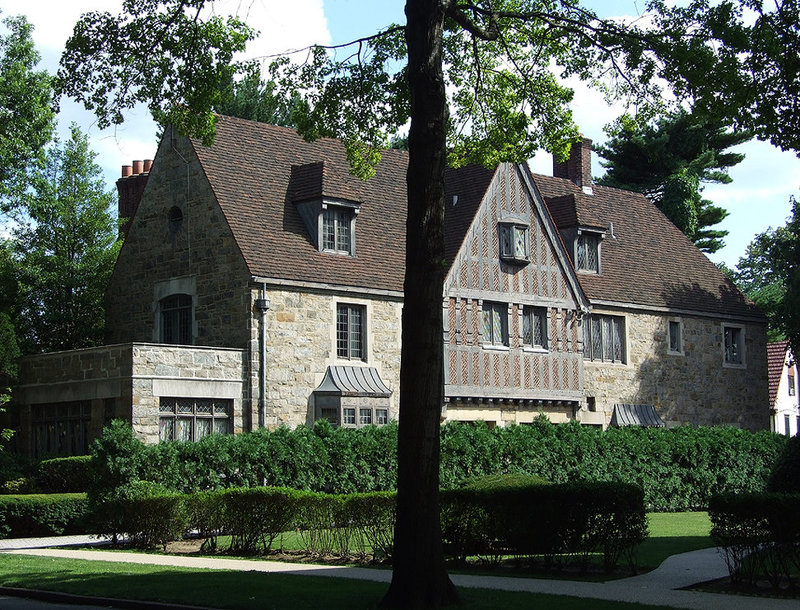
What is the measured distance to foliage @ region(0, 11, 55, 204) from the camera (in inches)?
1390

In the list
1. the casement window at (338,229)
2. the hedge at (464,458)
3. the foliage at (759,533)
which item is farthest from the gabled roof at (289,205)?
the foliage at (759,533)

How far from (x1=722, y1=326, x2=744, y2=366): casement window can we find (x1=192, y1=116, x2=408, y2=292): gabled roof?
14580mm

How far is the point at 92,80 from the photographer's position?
57.9 feet

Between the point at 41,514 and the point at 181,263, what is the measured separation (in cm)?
1003

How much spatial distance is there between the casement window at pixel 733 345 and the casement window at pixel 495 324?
461 inches

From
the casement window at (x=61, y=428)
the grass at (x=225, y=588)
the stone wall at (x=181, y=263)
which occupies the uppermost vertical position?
the stone wall at (x=181, y=263)

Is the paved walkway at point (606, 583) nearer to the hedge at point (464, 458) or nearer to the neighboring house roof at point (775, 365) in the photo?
the hedge at point (464, 458)

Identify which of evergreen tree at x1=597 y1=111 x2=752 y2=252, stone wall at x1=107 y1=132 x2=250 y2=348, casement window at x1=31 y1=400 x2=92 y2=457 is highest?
evergreen tree at x1=597 y1=111 x2=752 y2=252

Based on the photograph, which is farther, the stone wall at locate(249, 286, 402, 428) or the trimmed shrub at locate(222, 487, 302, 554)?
the stone wall at locate(249, 286, 402, 428)

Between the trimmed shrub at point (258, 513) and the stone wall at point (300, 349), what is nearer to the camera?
the trimmed shrub at point (258, 513)

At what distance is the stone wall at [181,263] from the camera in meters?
30.6

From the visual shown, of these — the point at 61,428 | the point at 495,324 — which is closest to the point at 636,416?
the point at 495,324

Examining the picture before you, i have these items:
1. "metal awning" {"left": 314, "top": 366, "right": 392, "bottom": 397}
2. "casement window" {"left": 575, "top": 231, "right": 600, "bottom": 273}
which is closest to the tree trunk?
"metal awning" {"left": 314, "top": 366, "right": 392, "bottom": 397}

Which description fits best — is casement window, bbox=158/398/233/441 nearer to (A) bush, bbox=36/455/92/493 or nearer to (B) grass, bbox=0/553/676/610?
(A) bush, bbox=36/455/92/493
